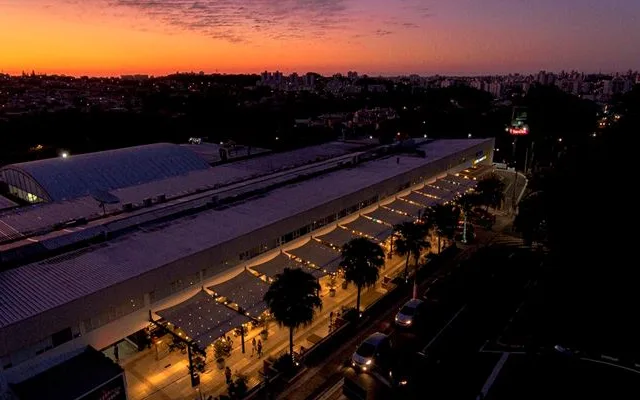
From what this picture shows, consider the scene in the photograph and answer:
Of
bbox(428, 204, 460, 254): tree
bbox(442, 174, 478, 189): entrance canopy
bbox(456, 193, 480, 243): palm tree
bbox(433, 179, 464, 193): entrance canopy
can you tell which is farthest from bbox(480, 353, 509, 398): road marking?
bbox(442, 174, 478, 189): entrance canopy

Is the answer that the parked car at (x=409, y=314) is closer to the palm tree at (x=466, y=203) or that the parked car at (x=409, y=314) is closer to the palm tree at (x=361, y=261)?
the palm tree at (x=361, y=261)

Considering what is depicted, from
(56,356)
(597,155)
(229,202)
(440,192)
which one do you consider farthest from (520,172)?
(56,356)

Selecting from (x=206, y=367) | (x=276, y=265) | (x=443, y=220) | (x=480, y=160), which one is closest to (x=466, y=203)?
(x=443, y=220)

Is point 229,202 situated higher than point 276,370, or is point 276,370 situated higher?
point 229,202

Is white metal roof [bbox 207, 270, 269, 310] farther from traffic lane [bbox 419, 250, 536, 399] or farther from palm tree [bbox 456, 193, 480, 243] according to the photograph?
palm tree [bbox 456, 193, 480, 243]

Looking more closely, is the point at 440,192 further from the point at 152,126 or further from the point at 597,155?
the point at 152,126

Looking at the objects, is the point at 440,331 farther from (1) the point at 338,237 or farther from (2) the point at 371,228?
(2) the point at 371,228

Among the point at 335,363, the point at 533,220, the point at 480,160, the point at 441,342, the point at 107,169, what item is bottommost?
the point at 441,342
